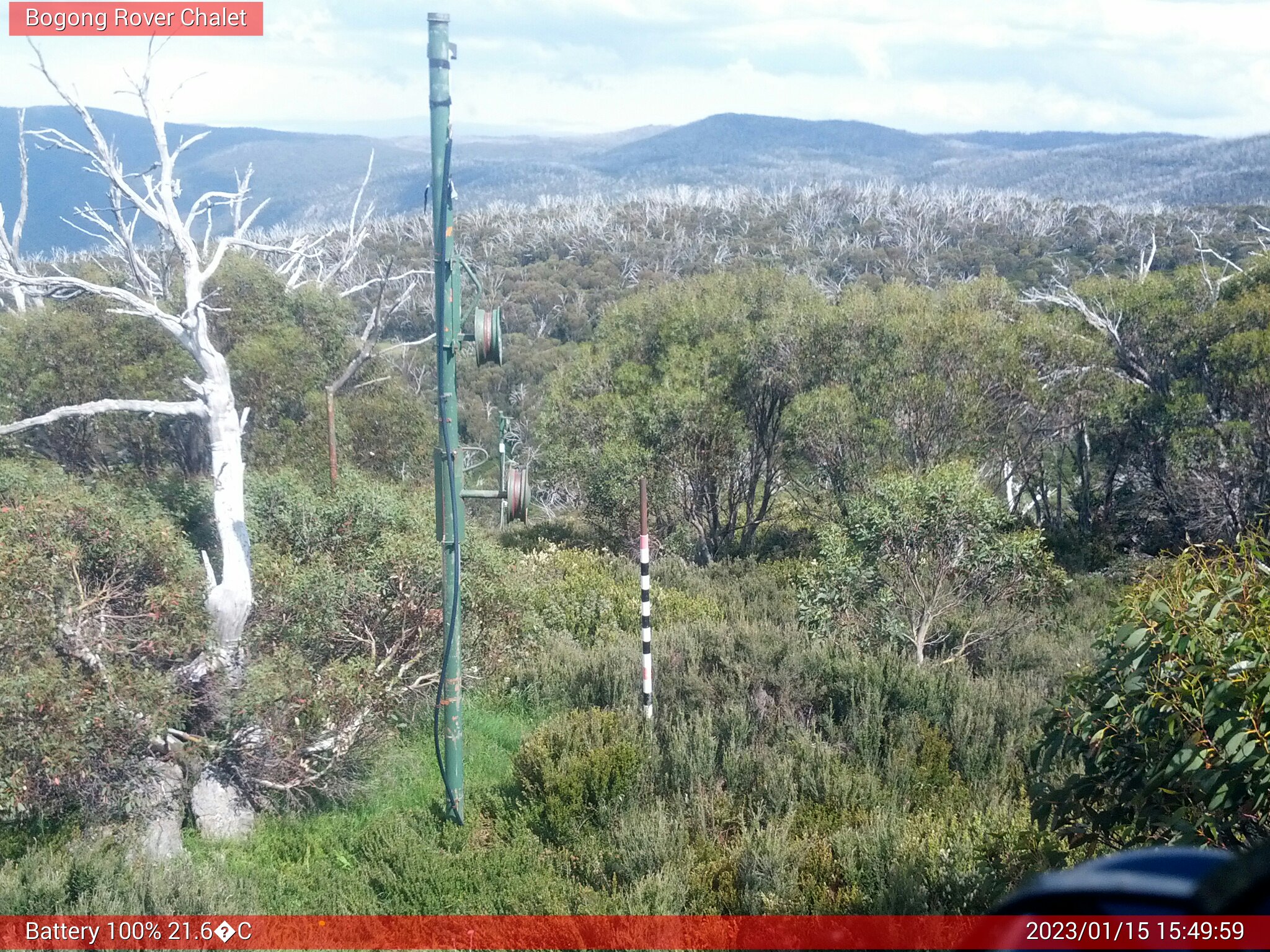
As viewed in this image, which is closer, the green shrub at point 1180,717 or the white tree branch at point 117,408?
the green shrub at point 1180,717

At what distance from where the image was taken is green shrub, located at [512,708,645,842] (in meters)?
6.96

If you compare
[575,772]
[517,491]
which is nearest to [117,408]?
[517,491]

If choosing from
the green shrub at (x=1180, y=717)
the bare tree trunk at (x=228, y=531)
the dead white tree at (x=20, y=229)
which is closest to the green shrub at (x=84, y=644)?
the bare tree trunk at (x=228, y=531)

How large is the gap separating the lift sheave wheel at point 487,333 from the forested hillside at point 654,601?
30 cm

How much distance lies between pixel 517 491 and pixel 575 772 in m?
1.96

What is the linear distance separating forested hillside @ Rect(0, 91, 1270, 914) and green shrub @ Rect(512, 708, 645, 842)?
3 centimetres

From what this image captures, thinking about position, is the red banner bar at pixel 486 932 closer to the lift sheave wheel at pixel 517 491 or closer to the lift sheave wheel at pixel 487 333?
the lift sheave wheel at pixel 517 491

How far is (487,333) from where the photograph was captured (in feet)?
20.9

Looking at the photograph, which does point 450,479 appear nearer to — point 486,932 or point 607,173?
point 486,932

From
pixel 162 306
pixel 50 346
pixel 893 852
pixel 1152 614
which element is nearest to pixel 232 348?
pixel 162 306

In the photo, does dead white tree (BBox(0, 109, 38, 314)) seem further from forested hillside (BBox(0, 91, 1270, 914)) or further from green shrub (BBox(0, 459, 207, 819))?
green shrub (BBox(0, 459, 207, 819))

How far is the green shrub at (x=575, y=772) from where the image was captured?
6957 millimetres

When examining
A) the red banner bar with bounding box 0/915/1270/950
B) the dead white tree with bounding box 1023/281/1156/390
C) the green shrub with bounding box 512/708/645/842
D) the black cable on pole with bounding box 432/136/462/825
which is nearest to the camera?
the red banner bar with bounding box 0/915/1270/950

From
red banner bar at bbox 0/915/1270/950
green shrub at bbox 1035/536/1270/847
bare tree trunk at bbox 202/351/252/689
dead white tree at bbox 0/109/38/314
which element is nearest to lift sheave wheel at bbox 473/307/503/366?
bare tree trunk at bbox 202/351/252/689
